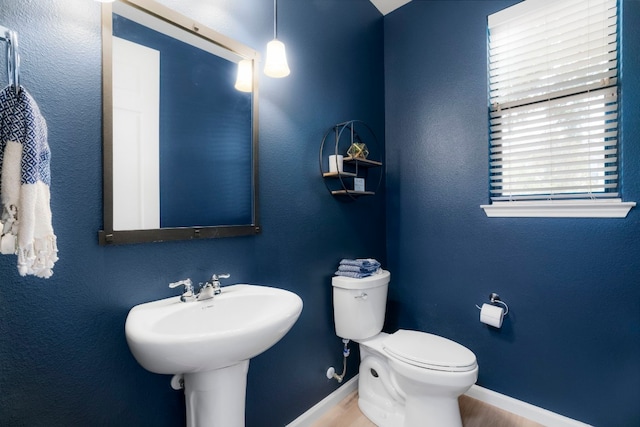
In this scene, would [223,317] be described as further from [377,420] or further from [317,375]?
[377,420]

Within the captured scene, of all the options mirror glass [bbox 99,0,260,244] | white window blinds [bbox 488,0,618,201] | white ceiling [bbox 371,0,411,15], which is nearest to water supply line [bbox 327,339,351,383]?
mirror glass [bbox 99,0,260,244]

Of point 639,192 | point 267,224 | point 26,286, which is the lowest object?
point 26,286

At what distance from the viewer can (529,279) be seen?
1.72m

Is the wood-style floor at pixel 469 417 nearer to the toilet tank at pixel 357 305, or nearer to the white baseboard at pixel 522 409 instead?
the white baseboard at pixel 522 409

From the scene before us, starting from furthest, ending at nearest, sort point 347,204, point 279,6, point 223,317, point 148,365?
point 347,204 → point 279,6 → point 223,317 → point 148,365

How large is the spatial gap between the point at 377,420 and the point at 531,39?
2.29m

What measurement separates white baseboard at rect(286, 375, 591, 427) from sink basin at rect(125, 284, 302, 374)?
2.73ft

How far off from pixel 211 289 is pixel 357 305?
88cm

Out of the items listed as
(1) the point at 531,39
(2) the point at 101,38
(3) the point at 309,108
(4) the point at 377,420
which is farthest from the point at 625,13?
(4) the point at 377,420

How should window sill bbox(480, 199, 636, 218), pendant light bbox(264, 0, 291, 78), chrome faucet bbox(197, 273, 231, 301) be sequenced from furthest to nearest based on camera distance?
window sill bbox(480, 199, 636, 218) → pendant light bbox(264, 0, 291, 78) → chrome faucet bbox(197, 273, 231, 301)

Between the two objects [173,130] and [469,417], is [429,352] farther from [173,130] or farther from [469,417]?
[173,130]

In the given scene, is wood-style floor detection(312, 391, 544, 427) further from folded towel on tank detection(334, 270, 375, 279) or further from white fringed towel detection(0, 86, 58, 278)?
white fringed towel detection(0, 86, 58, 278)

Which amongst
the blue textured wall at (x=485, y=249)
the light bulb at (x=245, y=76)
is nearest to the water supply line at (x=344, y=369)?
the blue textured wall at (x=485, y=249)

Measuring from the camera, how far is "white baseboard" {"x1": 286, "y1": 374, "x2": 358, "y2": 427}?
1640 mm
